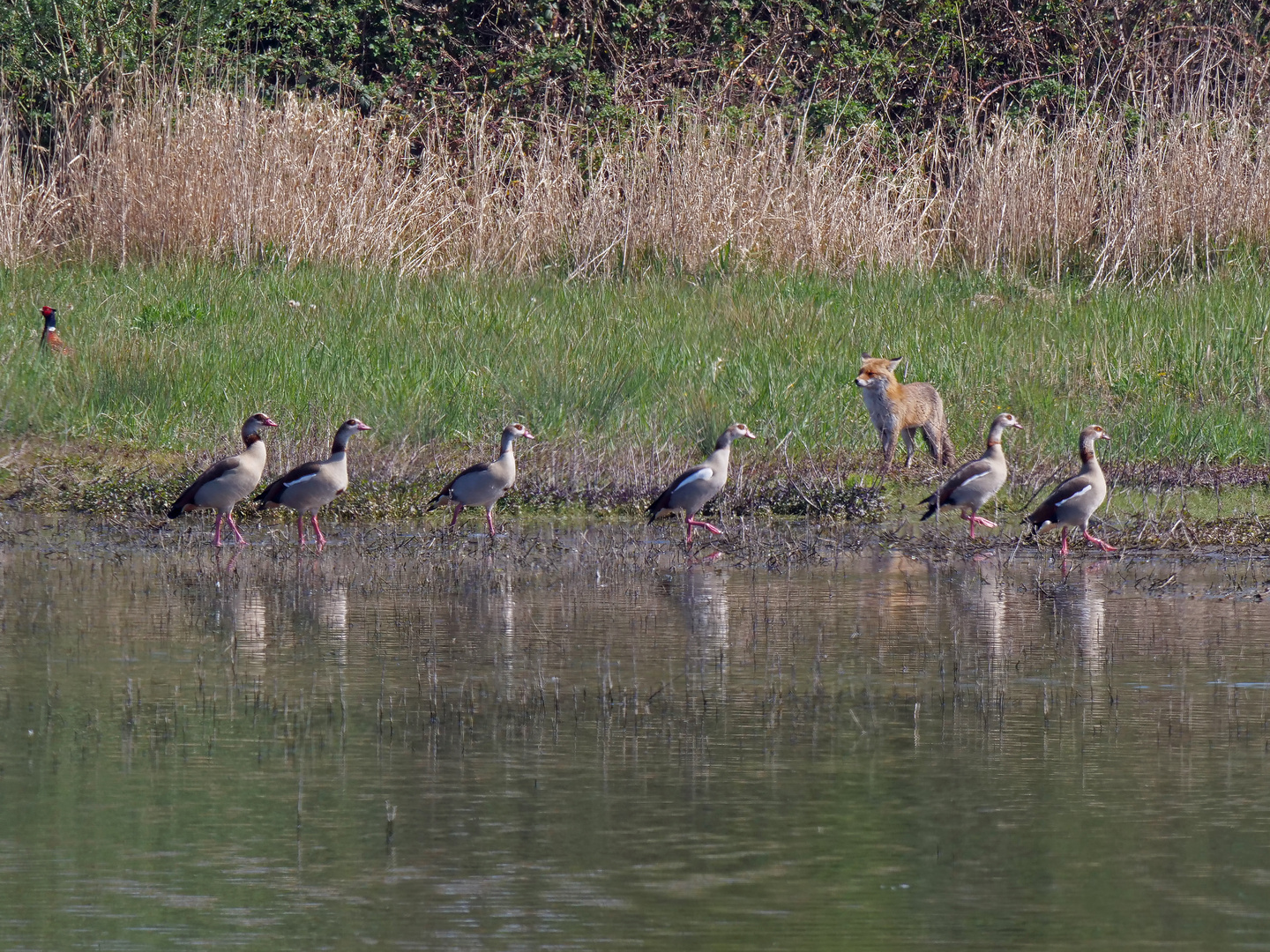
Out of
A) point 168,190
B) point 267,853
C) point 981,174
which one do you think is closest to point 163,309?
point 168,190

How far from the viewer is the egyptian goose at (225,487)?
12.1 meters

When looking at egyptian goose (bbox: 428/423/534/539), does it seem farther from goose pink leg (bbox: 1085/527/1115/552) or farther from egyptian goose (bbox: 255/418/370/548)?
goose pink leg (bbox: 1085/527/1115/552)

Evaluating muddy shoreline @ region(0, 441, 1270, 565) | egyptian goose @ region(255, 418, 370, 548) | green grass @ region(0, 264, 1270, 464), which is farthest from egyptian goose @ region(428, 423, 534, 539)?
green grass @ region(0, 264, 1270, 464)

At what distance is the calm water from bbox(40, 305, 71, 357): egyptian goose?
5694 mm

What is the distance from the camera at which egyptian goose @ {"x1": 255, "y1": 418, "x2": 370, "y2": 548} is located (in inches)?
475

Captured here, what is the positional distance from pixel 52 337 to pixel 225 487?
14.5 feet

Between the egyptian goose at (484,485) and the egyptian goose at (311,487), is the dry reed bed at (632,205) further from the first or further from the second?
the egyptian goose at (311,487)

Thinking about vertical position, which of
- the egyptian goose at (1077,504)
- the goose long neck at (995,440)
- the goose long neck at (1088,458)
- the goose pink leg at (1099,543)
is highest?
the goose long neck at (995,440)

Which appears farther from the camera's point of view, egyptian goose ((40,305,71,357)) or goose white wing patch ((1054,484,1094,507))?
egyptian goose ((40,305,71,357))

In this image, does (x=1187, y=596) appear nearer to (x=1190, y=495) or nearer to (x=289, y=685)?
(x=1190, y=495)

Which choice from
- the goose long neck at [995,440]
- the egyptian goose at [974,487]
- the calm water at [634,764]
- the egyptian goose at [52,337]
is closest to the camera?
the calm water at [634,764]

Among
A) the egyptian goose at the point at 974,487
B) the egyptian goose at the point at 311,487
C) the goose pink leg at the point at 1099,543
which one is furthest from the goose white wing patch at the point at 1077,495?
the egyptian goose at the point at 311,487

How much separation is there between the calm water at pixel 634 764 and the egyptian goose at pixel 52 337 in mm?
5694

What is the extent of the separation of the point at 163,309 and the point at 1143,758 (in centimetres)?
1219
